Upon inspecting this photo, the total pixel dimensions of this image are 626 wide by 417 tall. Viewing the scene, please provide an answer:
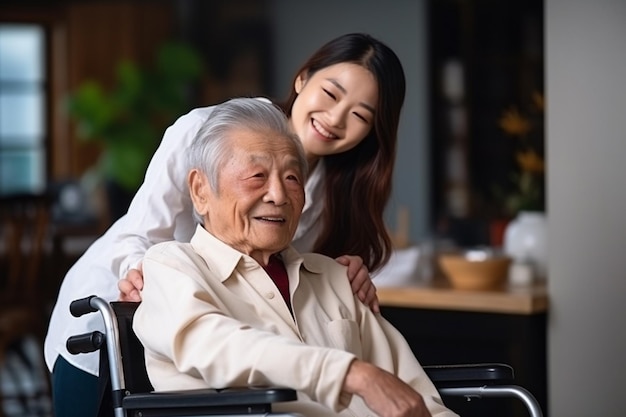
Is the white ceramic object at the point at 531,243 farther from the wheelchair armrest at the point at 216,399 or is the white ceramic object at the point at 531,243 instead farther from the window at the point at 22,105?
the window at the point at 22,105

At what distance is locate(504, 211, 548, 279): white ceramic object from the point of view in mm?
3879

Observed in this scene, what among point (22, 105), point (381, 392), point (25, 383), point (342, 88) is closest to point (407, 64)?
point (22, 105)

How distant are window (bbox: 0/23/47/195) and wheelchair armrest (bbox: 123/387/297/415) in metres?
7.30

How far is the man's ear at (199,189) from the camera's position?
2012 millimetres

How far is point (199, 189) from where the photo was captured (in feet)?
6.64

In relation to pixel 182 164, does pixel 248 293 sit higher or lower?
lower

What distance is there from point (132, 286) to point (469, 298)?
62.7 inches

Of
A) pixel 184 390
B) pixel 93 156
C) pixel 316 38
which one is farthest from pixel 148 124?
pixel 184 390

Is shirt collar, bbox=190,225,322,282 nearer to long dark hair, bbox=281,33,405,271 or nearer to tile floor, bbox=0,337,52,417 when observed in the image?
long dark hair, bbox=281,33,405,271

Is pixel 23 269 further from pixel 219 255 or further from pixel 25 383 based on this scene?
pixel 219 255

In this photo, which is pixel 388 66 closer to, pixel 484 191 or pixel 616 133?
pixel 616 133

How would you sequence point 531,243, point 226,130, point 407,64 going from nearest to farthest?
point 226,130 < point 531,243 < point 407,64

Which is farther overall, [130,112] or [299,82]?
[130,112]

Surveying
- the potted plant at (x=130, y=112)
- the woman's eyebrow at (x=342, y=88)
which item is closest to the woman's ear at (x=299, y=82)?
the woman's eyebrow at (x=342, y=88)
